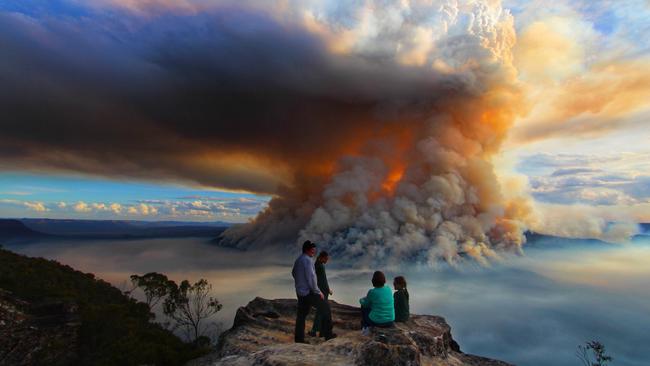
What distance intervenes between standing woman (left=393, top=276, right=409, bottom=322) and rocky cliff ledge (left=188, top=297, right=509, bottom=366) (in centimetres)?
50

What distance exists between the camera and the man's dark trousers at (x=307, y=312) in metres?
16.1

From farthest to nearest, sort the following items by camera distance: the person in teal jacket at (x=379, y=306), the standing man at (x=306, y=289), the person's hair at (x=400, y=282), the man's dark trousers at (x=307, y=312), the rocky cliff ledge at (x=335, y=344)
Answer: the person's hair at (x=400, y=282) < the person in teal jacket at (x=379, y=306) < the man's dark trousers at (x=307, y=312) < the standing man at (x=306, y=289) < the rocky cliff ledge at (x=335, y=344)

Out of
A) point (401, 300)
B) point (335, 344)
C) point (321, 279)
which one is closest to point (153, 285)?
point (321, 279)

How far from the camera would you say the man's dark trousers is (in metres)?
16.1

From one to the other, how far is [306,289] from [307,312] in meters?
1.14

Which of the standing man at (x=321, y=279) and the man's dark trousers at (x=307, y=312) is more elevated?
the standing man at (x=321, y=279)

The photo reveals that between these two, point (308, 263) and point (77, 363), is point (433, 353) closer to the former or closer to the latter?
point (308, 263)

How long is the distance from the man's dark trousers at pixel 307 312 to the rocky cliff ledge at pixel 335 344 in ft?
1.83

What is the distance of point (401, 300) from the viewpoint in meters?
19.0

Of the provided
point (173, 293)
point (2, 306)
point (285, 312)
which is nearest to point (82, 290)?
point (173, 293)

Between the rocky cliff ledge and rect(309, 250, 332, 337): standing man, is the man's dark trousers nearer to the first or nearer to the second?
the rocky cliff ledge

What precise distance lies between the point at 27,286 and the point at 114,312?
1873 cm

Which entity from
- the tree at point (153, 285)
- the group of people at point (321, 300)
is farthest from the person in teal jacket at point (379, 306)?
the tree at point (153, 285)

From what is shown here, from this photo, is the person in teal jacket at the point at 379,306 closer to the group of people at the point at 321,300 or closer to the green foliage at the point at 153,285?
the group of people at the point at 321,300
